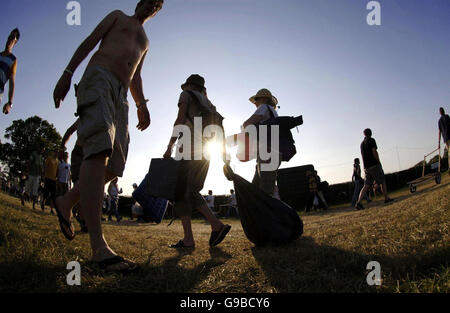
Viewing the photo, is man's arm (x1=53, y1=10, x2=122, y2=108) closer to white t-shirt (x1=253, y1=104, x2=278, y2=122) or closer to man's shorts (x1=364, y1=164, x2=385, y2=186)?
white t-shirt (x1=253, y1=104, x2=278, y2=122)

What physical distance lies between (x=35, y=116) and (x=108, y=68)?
1743 inches

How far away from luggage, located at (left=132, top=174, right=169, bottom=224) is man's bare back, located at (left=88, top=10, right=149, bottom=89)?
1756mm

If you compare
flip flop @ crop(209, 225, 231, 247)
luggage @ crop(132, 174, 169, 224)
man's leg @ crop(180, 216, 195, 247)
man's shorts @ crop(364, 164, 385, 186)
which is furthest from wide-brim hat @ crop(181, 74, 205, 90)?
man's shorts @ crop(364, 164, 385, 186)

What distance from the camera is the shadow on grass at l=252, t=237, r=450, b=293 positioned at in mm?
1324

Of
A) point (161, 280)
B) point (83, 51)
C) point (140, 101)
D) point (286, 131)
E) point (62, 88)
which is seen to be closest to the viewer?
point (161, 280)

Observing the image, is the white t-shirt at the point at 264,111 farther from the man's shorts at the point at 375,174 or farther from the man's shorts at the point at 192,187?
the man's shorts at the point at 375,174

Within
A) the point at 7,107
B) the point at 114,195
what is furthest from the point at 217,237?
the point at 114,195

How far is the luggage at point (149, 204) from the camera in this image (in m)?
3.63

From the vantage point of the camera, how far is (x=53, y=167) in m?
8.03

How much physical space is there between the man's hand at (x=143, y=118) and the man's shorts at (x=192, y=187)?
2.15ft

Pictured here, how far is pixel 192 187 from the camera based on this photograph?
3242mm

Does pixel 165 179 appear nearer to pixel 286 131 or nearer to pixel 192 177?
pixel 192 177

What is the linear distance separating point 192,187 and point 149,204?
0.88 metres

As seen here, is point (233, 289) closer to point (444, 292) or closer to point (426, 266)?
point (444, 292)
